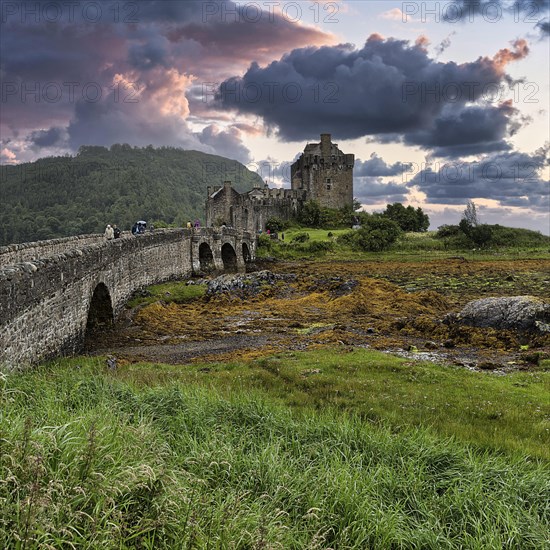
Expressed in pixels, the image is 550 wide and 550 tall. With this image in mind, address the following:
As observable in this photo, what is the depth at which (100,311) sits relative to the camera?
80.2 feet

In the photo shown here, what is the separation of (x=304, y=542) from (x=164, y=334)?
61.2 feet

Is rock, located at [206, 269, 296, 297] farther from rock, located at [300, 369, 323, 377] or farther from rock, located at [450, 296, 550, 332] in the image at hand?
rock, located at [300, 369, 323, 377]

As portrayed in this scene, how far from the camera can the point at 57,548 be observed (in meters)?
4.56

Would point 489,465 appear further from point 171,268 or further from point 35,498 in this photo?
point 171,268

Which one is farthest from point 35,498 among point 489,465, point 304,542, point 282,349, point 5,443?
point 282,349

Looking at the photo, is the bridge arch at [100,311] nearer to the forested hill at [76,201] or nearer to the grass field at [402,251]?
the grass field at [402,251]

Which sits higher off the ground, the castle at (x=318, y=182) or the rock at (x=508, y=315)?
the castle at (x=318, y=182)

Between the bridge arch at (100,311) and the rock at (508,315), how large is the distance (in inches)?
678

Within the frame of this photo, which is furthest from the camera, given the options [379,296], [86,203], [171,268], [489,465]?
[86,203]

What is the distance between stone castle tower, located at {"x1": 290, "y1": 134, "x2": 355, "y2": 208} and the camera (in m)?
100

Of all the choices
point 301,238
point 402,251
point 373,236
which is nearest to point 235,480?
point 301,238

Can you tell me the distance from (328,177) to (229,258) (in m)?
49.6

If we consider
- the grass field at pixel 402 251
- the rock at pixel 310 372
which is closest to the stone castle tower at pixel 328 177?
the grass field at pixel 402 251

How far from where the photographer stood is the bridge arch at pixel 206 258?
165ft
